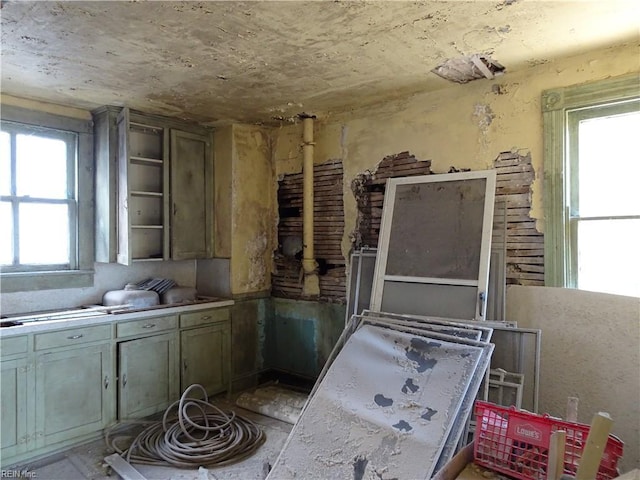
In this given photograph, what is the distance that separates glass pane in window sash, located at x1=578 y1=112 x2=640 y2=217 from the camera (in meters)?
2.34

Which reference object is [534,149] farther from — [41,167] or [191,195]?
[41,167]

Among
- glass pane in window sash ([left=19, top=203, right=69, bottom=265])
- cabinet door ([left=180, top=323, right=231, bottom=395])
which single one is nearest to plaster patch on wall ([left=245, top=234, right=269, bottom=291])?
cabinet door ([left=180, top=323, right=231, bottom=395])

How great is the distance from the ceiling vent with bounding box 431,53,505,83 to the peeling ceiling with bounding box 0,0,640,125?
7cm

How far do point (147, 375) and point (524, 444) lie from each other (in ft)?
8.59

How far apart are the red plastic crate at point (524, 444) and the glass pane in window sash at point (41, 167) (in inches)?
130

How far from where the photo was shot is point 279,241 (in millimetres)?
4082

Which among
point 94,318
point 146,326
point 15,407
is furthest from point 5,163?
point 15,407

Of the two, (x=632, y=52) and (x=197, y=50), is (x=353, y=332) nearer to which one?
(x=197, y=50)

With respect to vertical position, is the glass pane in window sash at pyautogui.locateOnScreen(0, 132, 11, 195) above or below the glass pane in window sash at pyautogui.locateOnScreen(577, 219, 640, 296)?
above

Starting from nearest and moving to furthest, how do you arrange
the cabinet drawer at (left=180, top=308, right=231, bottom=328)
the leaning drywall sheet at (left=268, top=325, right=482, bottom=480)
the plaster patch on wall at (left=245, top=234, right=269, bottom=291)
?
the leaning drywall sheet at (left=268, top=325, right=482, bottom=480)
the cabinet drawer at (left=180, top=308, right=231, bottom=328)
the plaster patch on wall at (left=245, top=234, right=269, bottom=291)

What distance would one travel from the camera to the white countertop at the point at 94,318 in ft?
8.57

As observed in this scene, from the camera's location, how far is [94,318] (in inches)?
115

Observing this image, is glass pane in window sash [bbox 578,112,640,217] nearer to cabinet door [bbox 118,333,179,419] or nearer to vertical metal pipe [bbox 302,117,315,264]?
vertical metal pipe [bbox 302,117,315,264]

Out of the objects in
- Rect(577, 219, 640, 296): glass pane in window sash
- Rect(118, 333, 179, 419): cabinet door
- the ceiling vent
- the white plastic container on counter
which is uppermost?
the ceiling vent
